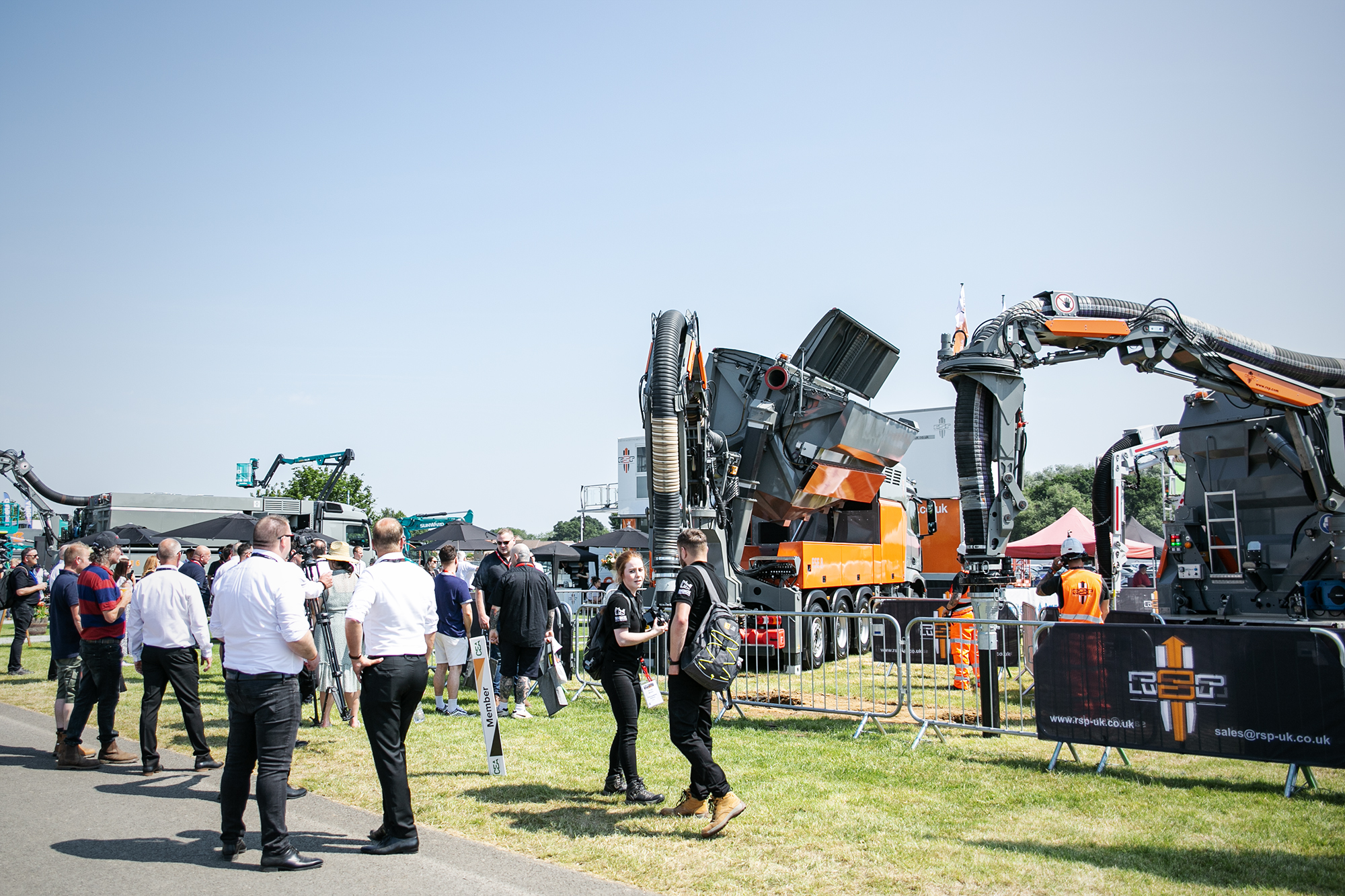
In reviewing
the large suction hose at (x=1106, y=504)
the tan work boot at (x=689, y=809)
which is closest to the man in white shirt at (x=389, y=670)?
the tan work boot at (x=689, y=809)

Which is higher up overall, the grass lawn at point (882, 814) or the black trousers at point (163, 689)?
the black trousers at point (163, 689)

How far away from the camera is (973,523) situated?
1047 centimetres

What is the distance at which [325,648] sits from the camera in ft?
29.9

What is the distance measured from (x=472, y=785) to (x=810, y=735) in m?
3.52

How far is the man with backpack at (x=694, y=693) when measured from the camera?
5.52 meters

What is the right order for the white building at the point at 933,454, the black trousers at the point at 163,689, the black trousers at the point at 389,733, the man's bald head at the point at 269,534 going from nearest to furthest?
the black trousers at the point at 389,733 → the man's bald head at the point at 269,534 → the black trousers at the point at 163,689 → the white building at the point at 933,454

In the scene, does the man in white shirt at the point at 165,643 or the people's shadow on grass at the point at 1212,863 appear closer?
the people's shadow on grass at the point at 1212,863

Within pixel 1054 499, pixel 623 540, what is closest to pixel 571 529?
pixel 1054 499

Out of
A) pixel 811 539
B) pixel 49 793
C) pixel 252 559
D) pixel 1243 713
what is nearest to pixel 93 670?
pixel 49 793

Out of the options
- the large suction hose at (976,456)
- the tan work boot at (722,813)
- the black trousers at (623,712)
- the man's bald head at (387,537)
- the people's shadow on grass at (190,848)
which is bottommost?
the people's shadow on grass at (190,848)

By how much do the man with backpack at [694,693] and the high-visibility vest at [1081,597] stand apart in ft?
16.5

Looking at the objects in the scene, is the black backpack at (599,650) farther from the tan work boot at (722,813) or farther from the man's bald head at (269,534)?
the man's bald head at (269,534)

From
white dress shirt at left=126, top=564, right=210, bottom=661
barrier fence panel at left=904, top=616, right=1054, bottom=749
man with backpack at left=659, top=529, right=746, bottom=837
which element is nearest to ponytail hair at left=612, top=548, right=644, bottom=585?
man with backpack at left=659, top=529, right=746, bottom=837

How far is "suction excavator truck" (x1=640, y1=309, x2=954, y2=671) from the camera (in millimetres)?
11297
